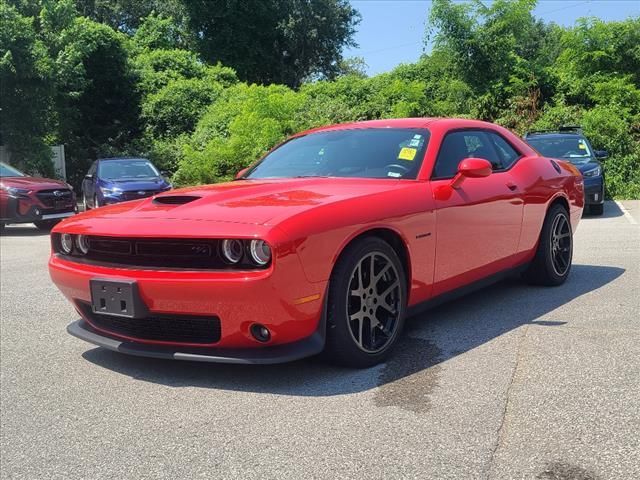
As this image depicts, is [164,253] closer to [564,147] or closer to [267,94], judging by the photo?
[564,147]

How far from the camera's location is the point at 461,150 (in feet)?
16.1

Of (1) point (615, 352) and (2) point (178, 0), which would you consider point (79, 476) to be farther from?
(2) point (178, 0)

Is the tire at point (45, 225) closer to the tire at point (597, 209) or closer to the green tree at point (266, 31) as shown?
the tire at point (597, 209)

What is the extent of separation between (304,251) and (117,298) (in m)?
1.10

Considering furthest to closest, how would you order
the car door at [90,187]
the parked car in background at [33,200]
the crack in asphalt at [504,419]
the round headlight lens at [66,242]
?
the car door at [90,187] → the parked car in background at [33,200] → the round headlight lens at [66,242] → the crack in asphalt at [504,419]

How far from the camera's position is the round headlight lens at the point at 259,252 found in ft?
11.0

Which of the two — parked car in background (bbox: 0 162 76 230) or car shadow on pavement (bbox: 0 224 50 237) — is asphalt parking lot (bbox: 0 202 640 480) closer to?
parked car in background (bbox: 0 162 76 230)

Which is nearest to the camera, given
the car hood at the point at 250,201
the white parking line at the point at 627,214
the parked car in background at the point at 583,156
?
the car hood at the point at 250,201

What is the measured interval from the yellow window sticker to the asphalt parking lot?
1.20 metres

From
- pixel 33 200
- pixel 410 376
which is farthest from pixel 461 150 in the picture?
pixel 33 200

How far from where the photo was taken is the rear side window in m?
4.61

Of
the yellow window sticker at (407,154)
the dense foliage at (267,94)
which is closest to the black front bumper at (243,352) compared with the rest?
the yellow window sticker at (407,154)

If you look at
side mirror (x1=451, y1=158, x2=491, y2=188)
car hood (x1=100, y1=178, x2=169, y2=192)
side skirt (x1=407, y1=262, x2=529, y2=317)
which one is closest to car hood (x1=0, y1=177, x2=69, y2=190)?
car hood (x1=100, y1=178, x2=169, y2=192)

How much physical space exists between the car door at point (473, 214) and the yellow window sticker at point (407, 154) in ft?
0.59
